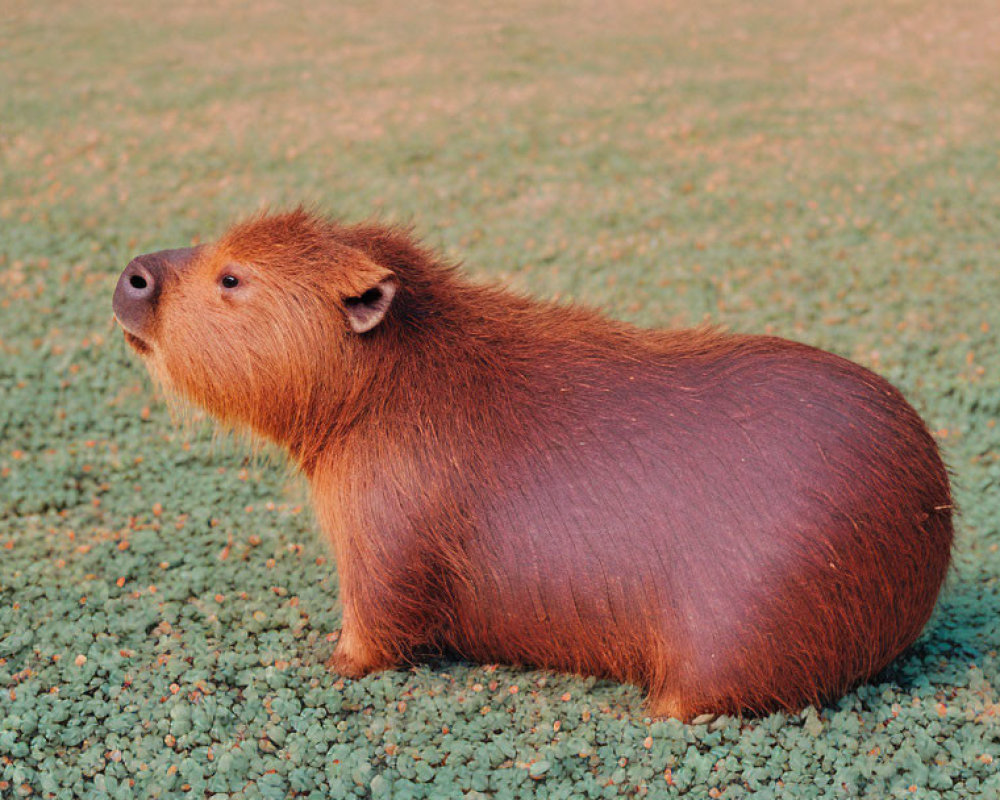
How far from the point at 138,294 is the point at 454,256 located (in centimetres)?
421

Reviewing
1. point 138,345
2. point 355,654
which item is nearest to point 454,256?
point 138,345

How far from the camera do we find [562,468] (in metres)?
3.52

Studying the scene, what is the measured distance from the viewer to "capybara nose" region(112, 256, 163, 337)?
144 inches

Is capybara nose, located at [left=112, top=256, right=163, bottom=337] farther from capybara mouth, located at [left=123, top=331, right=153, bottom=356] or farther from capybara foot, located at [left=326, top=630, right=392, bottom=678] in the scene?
capybara foot, located at [left=326, top=630, right=392, bottom=678]

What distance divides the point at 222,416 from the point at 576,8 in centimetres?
1137

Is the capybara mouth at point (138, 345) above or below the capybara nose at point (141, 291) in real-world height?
below

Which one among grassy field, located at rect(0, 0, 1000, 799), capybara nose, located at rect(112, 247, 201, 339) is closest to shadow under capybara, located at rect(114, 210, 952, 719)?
capybara nose, located at rect(112, 247, 201, 339)

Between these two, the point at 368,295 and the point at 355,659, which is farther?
the point at 355,659

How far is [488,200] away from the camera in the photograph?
8656 mm

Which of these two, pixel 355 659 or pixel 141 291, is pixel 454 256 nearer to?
pixel 141 291

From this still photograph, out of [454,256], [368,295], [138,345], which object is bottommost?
[454,256]

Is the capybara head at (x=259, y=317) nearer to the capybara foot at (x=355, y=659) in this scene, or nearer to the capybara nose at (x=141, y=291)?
the capybara nose at (x=141, y=291)

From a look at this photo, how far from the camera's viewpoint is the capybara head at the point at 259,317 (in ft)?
11.8

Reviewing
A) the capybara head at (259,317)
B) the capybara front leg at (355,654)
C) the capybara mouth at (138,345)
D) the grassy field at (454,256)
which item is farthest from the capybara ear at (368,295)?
the grassy field at (454,256)
